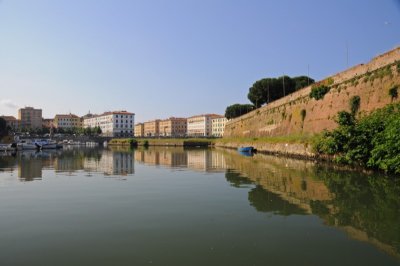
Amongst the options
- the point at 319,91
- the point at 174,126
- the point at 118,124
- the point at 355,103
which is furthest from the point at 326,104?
the point at 174,126

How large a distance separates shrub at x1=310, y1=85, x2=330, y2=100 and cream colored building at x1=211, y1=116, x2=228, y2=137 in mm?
109240

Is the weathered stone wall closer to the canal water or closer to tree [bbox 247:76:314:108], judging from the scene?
the canal water

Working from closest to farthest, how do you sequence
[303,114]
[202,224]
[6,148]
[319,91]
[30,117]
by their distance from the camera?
[202,224], [319,91], [303,114], [6,148], [30,117]

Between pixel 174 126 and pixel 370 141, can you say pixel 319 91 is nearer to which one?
pixel 370 141

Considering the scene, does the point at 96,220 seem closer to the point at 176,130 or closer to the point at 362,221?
the point at 362,221

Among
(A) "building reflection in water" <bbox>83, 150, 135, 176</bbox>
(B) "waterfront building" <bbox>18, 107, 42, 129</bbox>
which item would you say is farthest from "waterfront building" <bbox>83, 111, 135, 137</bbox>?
(A) "building reflection in water" <bbox>83, 150, 135, 176</bbox>

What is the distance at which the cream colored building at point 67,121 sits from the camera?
169 metres

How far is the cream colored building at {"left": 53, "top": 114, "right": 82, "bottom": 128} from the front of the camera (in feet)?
553

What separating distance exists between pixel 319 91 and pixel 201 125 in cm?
12339

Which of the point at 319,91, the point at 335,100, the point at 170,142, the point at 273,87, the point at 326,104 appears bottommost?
the point at 170,142

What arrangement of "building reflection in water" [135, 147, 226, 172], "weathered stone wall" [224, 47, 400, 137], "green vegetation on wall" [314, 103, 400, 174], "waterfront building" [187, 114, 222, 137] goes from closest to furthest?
"green vegetation on wall" [314, 103, 400, 174]
"building reflection in water" [135, 147, 226, 172]
"weathered stone wall" [224, 47, 400, 137]
"waterfront building" [187, 114, 222, 137]

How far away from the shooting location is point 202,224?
28.6 ft

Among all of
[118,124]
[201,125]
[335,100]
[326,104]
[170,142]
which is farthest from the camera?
[201,125]

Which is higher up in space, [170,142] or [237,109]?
[237,109]
